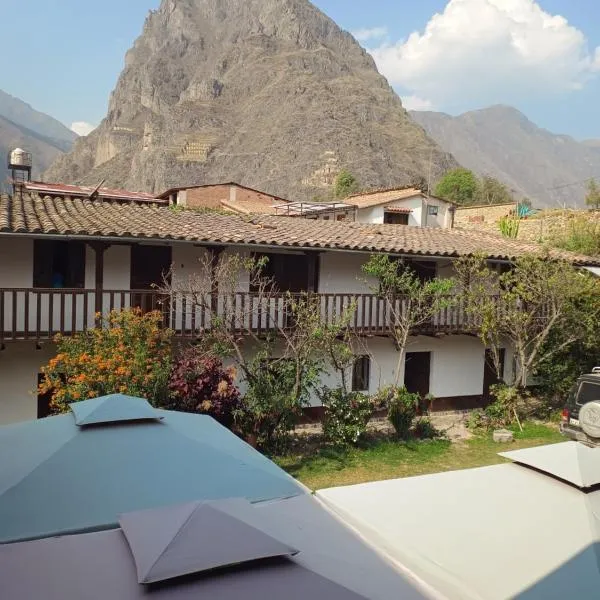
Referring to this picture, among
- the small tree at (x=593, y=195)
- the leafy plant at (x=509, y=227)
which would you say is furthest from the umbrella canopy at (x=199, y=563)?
the small tree at (x=593, y=195)

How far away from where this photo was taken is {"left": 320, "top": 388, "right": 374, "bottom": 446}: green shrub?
1062cm

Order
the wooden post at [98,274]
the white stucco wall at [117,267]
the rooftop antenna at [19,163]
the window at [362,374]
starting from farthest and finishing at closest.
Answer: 1. the rooftop antenna at [19,163]
2. the window at [362,374]
3. the white stucco wall at [117,267]
4. the wooden post at [98,274]

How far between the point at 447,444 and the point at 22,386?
868cm

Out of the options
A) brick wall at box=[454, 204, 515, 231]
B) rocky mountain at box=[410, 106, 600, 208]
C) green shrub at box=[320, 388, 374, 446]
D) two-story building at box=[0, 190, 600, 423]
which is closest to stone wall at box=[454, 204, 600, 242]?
brick wall at box=[454, 204, 515, 231]

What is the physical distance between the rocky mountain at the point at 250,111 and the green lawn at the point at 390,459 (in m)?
54.5

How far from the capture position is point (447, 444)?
11609mm

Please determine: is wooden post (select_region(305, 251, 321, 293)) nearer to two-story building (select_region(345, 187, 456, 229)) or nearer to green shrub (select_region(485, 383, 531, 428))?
green shrub (select_region(485, 383, 531, 428))

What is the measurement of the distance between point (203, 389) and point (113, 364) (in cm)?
154

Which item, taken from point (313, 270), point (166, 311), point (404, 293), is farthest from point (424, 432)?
point (166, 311)

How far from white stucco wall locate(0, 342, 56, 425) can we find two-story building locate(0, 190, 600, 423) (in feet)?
0.06

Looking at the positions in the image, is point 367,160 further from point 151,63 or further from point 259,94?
point 151,63

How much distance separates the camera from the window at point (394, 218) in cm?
3189

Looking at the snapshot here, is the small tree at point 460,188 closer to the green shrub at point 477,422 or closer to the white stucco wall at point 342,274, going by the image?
the white stucco wall at point 342,274

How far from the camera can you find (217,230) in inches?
502
